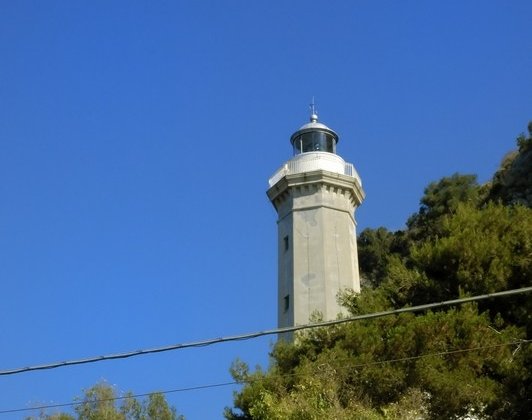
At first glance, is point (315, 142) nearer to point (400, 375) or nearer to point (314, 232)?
point (314, 232)

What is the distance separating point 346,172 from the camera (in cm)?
2988

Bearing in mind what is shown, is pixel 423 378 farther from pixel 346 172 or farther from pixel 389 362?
pixel 346 172

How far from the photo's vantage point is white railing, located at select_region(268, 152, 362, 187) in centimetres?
2944

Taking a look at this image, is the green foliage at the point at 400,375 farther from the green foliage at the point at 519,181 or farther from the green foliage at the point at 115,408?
the green foliage at the point at 519,181

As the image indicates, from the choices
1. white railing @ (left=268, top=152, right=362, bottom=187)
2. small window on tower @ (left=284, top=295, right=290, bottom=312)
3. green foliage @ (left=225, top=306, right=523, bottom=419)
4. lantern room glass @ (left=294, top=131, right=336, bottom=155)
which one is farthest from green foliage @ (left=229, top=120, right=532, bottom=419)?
lantern room glass @ (left=294, top=131, right=336, bottom=155)

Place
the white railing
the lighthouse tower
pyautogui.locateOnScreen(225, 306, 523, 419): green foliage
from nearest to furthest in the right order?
1. pyautogui.locateOnScreen(225, 306, 523, 419): green foliage
2. the lighthouse tower
3. the white railing

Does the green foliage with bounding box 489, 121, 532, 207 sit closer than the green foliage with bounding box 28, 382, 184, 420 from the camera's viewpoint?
No

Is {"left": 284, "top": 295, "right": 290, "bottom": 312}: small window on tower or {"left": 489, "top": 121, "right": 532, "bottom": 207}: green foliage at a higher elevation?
{"left": 489, "top": 121, "right": 532, "bottom": 207}: green foliage

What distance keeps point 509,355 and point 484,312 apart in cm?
118

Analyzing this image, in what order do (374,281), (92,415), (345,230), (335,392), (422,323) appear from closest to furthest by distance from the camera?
(335,392), (422,323), (92,415), (345,230), (374,281)

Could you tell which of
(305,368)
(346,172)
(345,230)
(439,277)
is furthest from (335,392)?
(346,172)

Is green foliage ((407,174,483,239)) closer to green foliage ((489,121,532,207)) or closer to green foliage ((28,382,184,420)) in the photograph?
green foliage ((489,121,532,207))

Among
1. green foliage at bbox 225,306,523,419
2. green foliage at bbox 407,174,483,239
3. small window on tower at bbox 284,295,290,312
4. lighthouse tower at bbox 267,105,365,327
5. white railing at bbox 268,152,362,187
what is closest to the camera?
green foliage at bbox 225,306,523,419

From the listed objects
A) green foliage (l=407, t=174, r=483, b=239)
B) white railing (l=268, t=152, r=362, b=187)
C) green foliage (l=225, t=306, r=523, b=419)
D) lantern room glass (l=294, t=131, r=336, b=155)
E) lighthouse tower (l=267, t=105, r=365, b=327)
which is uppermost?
green foliage (l=407, t=174, r=483, b=239)
